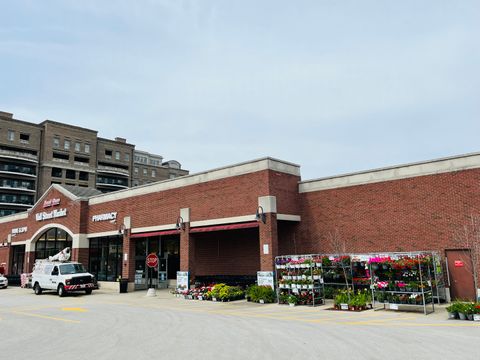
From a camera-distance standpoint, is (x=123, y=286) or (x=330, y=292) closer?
(x=330, y=292)

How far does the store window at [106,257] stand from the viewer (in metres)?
34.0

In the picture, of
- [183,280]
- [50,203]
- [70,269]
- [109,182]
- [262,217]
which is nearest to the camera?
[262,217]

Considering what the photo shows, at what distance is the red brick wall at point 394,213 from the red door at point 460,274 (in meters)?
0.50

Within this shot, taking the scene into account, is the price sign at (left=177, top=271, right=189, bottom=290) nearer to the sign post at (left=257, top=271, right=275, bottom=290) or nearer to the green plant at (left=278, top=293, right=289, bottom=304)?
the sign post at (left=257, top=271, right=275, bottom=290)

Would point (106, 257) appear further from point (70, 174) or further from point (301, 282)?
point (70, 174)

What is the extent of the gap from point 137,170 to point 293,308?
9045 cm

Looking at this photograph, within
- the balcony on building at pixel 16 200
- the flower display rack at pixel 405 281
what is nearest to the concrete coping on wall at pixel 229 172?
the flower display rack at pixel 405 281

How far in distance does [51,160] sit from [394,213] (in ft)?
259

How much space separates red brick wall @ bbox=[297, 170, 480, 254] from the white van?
48.1 ft

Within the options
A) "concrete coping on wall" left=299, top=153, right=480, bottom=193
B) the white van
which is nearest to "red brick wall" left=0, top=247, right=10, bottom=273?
the white van

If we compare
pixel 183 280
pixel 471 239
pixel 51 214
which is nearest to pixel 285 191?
pixel 183 280

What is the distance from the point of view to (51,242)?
40.3 metres

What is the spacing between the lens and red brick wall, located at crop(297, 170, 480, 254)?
19.2 meters

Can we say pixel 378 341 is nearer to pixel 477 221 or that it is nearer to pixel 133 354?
pixel 133 354
